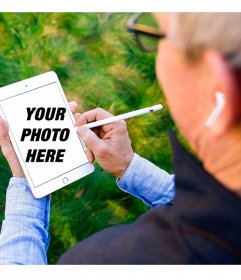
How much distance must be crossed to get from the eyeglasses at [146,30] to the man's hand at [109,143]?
1.17ft

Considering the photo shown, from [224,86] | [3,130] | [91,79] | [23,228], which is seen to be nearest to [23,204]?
[23,228]

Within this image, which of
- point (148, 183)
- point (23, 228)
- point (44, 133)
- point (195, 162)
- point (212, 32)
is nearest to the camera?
point (212, 32)

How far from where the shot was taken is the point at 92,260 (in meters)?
0.83

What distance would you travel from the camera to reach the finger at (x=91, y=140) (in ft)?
4.06

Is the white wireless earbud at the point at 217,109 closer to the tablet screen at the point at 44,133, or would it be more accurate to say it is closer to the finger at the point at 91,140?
the finger at the point at 91,140

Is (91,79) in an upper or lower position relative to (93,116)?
lower

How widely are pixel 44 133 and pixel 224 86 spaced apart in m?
0.77

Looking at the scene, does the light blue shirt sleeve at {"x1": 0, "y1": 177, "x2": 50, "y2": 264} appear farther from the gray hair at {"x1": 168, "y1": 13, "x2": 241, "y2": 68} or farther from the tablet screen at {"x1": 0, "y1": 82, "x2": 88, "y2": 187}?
the gray hair at {"x1": 168, "y1": 13, "x2": 241, "y2": 68}

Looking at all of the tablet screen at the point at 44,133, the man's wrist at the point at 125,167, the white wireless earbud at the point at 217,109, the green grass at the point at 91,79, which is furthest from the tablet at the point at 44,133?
the white wireless earbud at the point at 217,109

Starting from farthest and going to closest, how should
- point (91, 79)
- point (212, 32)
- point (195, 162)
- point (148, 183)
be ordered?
point (91, 79) < point (148, 183) < point (195, 162) < point (212, 32)

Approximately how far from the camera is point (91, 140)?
1243 mm

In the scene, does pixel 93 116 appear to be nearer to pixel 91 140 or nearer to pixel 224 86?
pixel 91 140
